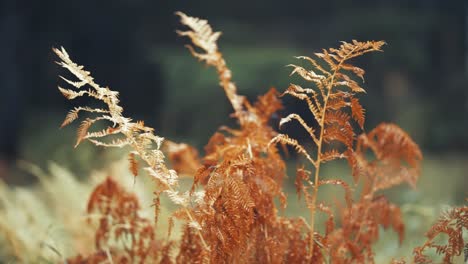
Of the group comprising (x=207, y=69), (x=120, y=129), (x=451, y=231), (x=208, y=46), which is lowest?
(x=451, y=231)

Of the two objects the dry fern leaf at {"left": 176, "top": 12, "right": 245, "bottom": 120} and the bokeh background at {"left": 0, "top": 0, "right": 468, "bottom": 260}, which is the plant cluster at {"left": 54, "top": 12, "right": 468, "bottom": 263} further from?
the bokeh background at {"left": 0, "top": 0, "right": 468, "bottom": 260}

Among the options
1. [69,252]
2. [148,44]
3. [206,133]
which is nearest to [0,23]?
[148,44]

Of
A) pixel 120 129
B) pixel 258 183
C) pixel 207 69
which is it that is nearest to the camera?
pixel 120 129

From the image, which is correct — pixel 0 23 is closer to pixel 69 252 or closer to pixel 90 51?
pixel 90 51

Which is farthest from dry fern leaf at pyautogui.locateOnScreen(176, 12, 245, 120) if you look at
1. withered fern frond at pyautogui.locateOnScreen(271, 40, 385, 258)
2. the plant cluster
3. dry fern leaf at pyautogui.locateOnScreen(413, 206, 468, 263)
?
dry fern leaf at pyautogui.locateOnScreen(413, 206, 468, 263)

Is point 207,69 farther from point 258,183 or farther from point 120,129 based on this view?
point 120,129

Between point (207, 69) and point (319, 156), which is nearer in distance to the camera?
point (319, 156)

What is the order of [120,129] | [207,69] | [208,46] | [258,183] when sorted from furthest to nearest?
[207,69] → [208,46] → [258,183] → [120,129]

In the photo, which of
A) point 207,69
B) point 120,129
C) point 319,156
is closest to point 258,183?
point 319,156

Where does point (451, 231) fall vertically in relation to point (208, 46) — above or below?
below
